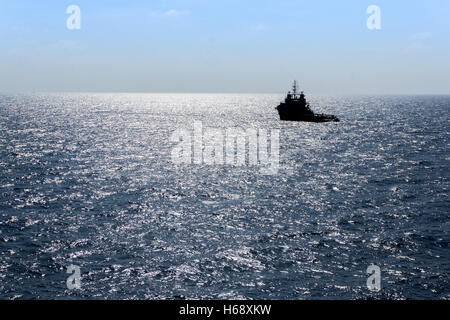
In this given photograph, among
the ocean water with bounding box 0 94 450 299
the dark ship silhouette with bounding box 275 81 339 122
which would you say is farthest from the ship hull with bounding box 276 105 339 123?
the ocean water with bounding box 0 94 450 299

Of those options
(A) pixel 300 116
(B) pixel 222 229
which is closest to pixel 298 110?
(A) pixel 300 116

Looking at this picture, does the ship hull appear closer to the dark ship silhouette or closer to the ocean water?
the dark ship silhouette

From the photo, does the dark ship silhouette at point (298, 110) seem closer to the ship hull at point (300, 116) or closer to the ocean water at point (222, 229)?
the ship hull at point (300, 116)

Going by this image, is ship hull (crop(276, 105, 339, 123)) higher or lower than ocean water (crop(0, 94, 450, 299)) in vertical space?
higher

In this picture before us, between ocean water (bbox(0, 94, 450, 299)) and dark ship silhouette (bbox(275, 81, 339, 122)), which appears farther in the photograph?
dark ship silhouette (bbox(275, 81, 339, 122))

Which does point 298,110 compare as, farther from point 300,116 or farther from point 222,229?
point 222,229

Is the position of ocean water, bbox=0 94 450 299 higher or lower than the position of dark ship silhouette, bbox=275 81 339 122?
lower

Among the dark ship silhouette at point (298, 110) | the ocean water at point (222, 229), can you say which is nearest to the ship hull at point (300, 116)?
the dark ship silhouette at point (298, 110)
